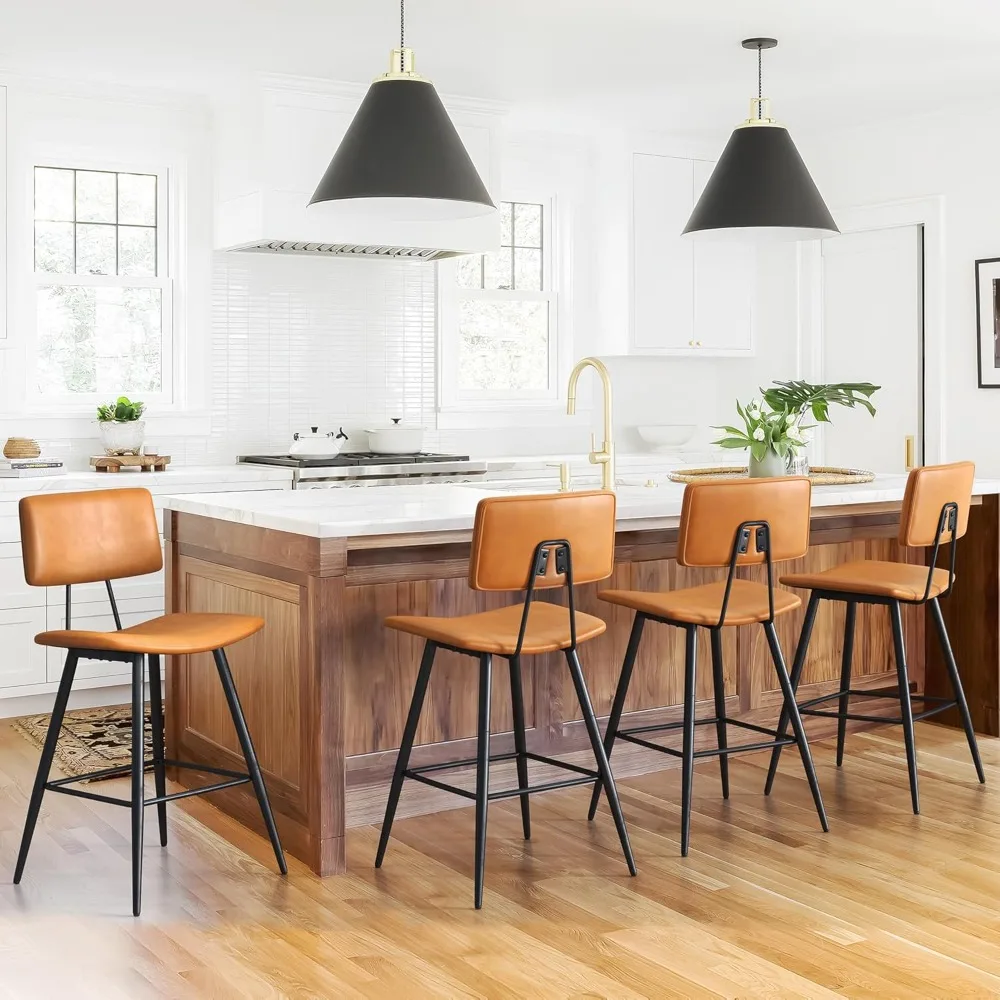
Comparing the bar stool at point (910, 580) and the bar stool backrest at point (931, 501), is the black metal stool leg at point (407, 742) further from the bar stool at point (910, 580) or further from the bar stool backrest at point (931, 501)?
the bar stool backrest at point (931, 501)

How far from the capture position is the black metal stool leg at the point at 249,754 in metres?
3.36

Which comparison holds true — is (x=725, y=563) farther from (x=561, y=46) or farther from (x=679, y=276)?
(x=679, y=276)

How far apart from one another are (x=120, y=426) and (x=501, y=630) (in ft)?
10.3

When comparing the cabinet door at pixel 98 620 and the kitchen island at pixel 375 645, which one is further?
the cabinet door at pixel 98 620

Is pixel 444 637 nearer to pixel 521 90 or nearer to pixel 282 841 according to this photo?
pixel 282 841

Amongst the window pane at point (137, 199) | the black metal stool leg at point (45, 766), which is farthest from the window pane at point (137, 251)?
the black metal stool leg at point (45, 766)

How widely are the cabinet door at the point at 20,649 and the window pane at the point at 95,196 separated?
1971 mm

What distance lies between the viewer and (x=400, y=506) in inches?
147

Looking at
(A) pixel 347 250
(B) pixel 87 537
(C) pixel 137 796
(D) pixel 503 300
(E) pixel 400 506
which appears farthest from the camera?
(D) pixel 503 300

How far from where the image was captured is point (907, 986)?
274cm

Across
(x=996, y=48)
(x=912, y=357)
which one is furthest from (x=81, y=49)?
(x=912, y=357)

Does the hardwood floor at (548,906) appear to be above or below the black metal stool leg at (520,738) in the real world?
below

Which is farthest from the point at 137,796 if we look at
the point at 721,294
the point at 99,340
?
the point at 721,294

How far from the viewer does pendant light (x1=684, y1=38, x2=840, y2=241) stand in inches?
173
